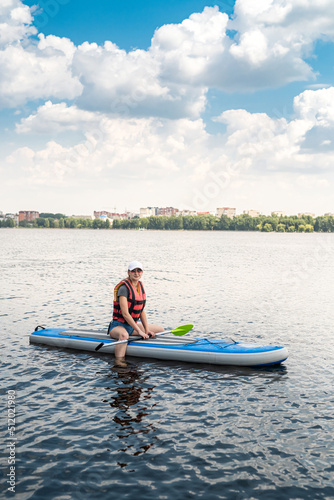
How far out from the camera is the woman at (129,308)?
11.8 meters

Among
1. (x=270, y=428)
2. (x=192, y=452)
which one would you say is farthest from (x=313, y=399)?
(x=192, y=452)

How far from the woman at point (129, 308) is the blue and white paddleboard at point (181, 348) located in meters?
0.26

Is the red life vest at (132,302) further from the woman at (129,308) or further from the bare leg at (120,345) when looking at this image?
the bare leg at (120,345)

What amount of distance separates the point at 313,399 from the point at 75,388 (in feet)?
17.5

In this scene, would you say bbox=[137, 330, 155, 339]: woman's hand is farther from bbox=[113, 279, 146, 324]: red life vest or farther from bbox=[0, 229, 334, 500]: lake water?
bbox=[0, 229, 334, 500]: lake water

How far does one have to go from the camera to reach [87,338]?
1313 cm

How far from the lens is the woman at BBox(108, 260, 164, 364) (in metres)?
11.8

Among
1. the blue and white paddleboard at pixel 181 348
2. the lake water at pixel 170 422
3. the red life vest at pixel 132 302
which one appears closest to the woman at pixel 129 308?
the red life vest at pixel 132 302

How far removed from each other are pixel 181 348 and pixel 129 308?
181cm

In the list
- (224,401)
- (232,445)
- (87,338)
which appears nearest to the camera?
(232,445)

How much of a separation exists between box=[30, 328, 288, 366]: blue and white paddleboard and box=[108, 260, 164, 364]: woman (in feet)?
0.86

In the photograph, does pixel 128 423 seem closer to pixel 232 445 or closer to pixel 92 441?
pixel 92 441

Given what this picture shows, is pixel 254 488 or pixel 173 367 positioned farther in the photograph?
pixel 173 367

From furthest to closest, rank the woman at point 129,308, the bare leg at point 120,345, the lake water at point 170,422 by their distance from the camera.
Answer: the bare leg at point 120,345
the woman at point 129,308
the lake water at point 170,422
